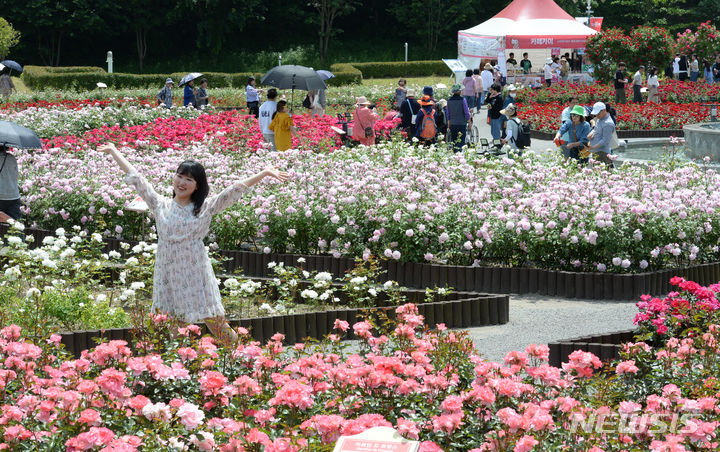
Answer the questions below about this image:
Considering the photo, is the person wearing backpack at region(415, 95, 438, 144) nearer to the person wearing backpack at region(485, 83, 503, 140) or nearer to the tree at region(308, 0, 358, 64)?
the person wearing backpack at region(485, 83, 503, 140)

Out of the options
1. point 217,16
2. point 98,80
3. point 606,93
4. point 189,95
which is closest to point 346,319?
point 189,95

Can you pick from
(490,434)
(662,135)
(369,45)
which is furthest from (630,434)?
(369,45)

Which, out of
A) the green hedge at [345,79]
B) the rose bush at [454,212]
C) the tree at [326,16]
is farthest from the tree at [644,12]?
the rose bush at [454,212]

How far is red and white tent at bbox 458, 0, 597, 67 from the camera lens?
34.4 m

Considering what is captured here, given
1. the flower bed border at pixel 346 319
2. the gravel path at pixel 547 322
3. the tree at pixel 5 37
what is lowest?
the gravel path at pixel 547 322

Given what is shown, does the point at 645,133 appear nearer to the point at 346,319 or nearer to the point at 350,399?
the point at 346,319

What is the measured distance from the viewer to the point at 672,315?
6395mm

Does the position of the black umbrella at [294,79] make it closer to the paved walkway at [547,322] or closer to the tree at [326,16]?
the paved walkway at [547,322]

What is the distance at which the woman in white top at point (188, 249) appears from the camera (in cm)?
641

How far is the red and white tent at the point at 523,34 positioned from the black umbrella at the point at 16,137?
2627cm

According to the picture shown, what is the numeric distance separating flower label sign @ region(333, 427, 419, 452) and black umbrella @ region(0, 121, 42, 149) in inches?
263

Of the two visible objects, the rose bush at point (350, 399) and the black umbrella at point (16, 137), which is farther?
the black umbrella at point (16, 137)

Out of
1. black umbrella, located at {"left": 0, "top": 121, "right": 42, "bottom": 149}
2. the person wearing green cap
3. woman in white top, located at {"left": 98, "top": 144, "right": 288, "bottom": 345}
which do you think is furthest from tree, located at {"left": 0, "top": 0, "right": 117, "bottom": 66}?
woman in white top, located at {"left": 98, "top": 144, "right": 288, "bottom": 345}

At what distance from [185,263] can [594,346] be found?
2.64 m
